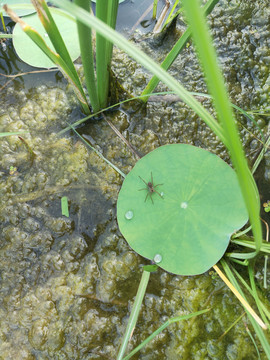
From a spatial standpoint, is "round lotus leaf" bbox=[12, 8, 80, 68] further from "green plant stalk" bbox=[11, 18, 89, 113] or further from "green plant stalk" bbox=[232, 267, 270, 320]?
"green plant stalk" bbox=[232, 267, 270, 320]

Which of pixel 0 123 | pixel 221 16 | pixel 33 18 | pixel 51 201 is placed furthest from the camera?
pixel 221 16

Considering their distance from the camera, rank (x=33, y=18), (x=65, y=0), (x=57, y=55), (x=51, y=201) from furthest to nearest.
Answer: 1. (x=33, y=18)
2. (x=51, y=201)
3. (x=57, y=55)
4. (x=65, y=0)

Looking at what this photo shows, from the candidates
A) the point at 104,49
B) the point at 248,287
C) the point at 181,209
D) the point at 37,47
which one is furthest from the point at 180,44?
the point at 248,287

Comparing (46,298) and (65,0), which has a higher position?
(65,0)

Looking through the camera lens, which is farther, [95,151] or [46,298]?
[95,151]

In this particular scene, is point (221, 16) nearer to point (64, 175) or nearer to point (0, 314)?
point (64, 175)

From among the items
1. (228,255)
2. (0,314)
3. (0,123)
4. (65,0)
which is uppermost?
(65,0)

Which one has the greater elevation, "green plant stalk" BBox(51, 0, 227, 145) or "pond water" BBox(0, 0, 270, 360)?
"green plant stalk" BBox(51, 0, 227, 145)

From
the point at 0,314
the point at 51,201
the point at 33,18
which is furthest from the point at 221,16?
the point at 0,314

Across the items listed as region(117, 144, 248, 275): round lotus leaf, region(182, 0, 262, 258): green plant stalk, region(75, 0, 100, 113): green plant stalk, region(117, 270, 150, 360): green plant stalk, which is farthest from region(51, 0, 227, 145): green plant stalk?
region(117, 270, 150, 360): green plant stalk
